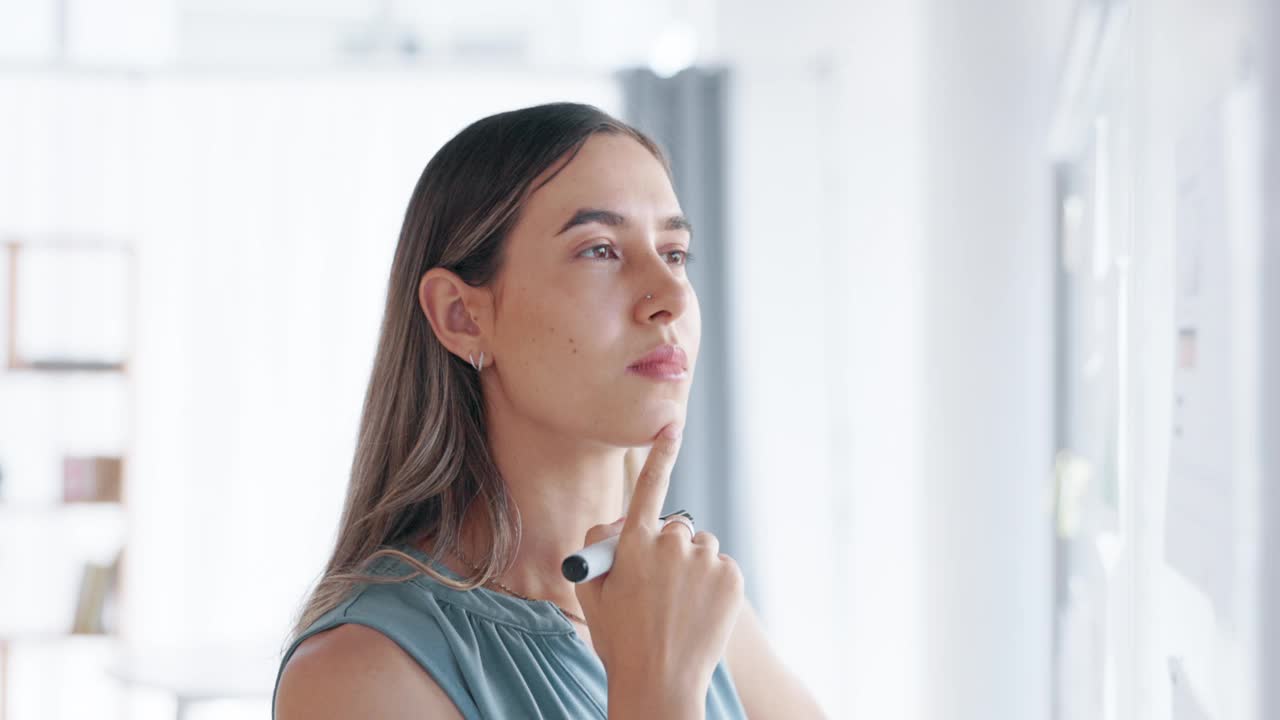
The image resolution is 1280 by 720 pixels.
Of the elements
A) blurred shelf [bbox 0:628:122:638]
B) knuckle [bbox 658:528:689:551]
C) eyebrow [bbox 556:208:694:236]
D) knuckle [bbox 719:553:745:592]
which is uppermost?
eyebrow [bbox 556:208:694:236]

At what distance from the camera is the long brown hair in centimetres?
110

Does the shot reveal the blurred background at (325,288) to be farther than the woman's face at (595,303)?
Result: Yes

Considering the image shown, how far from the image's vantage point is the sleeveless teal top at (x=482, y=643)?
3.25 ft

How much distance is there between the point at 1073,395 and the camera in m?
2.48

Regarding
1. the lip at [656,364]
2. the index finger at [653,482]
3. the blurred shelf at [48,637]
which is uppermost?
the lip at [656,364]

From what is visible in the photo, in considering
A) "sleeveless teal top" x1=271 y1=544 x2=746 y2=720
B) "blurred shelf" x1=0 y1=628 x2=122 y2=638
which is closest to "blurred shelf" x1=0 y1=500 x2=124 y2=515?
"blurred shelf" x1=0 y1=628 x2=122 y2=638

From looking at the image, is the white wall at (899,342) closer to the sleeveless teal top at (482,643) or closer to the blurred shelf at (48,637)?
the sleeveless teal top at (482,643)

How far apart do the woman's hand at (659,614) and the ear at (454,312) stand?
25 cm

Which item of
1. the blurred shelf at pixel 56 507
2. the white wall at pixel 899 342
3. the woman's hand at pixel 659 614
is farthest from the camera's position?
the blurred shelf at pixel 56 507

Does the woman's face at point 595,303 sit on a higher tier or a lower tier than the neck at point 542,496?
higher

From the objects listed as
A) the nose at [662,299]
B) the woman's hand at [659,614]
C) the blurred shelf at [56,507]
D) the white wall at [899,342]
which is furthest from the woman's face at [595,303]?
the blurred shelf at [56,507]

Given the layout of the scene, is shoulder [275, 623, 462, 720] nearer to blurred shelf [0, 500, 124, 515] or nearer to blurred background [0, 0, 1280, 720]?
blurred background [0, 0, 1280, 720]

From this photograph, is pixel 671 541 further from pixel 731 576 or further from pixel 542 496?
pixel 542 496

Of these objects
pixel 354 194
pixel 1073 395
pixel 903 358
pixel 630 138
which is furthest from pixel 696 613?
pixel 354 194
